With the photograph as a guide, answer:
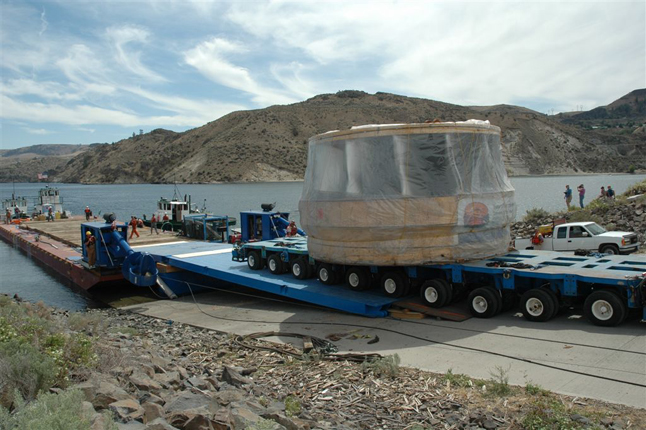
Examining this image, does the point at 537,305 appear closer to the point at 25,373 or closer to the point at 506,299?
the point at 506,299

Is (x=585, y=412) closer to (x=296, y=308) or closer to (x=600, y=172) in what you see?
(x=296, y=308)

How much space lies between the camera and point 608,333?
1031 centimetres

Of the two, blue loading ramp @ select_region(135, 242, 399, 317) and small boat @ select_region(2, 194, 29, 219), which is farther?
small boat @ select_region(2, 194, 29, 219)

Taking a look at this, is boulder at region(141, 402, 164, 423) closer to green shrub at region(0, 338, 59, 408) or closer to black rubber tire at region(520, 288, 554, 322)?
green shrub at region(0, 338, 59, 408)

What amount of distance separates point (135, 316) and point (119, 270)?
4707 mm

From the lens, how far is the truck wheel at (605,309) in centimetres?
1050

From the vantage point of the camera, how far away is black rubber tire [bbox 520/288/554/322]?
37.2 ft

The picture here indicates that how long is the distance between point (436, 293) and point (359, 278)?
236 cm

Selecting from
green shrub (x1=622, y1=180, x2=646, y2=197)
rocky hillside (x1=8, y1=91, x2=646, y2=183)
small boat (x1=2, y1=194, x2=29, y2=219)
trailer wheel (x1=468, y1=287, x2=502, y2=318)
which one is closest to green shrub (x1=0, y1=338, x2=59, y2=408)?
trailer wheel (x1=468, y1=287, x2=502, y2=318)

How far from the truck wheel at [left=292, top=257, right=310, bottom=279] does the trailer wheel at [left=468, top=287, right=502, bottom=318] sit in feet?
17.6

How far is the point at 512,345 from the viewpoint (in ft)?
33.4

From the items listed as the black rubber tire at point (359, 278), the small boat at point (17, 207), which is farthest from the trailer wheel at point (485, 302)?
the small boat at point (17, 207)

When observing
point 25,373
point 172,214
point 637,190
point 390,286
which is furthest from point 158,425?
point 172,214

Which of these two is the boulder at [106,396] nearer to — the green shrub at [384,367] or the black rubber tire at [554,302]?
the green shrub at [384,367]
